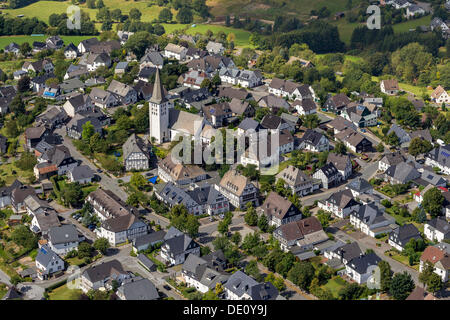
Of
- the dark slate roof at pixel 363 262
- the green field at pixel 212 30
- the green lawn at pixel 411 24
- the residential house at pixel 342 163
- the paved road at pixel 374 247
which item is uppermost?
the green lawn at pixel 411 24

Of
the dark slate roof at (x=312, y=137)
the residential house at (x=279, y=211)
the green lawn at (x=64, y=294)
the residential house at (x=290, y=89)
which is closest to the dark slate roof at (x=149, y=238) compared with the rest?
the green lawn at (x=64, y=294)

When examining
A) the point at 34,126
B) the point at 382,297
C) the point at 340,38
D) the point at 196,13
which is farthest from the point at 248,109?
the point at 196,13

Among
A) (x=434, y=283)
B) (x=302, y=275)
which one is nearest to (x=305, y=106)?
(x=302, y=275)

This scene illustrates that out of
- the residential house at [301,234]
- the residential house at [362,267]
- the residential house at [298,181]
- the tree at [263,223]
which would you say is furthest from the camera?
the residential house at [298,181]

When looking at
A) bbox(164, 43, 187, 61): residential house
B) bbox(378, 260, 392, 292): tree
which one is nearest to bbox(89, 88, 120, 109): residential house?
bbox(164, 43, 187, 61): residential house

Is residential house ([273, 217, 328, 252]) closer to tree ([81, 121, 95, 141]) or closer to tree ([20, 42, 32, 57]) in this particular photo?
tree ([81, 121, 95, 141])

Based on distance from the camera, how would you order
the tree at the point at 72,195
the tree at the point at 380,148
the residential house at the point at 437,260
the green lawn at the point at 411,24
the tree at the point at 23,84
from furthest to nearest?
the green lawn at the point at 411,24 → the tree at the point at 23,84 → the tree at the point at 380,148 → the tree at the point at 72,195 → the residential house at the point at 437,260

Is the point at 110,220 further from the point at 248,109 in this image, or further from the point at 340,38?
the point at 340,38

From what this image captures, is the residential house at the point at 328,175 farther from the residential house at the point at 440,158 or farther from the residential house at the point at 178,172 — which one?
the residential house at the point at 178,172
